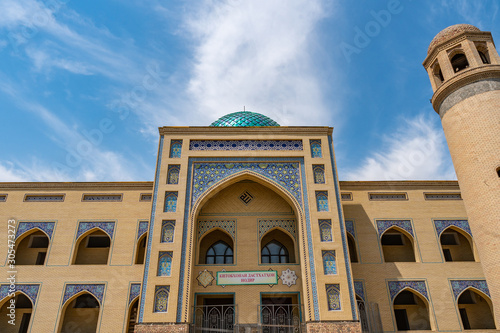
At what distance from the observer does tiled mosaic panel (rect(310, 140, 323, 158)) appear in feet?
38.8

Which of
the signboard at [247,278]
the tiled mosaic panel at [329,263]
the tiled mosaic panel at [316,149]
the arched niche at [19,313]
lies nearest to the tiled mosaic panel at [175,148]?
the signboard at [247,278]

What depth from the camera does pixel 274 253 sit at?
1193 centimetres

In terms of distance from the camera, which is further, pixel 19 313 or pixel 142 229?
pixel 142 229

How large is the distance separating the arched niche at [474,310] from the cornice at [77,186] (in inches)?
408

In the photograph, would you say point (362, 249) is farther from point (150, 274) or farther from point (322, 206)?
point (150, 274)

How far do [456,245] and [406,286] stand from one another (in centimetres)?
270

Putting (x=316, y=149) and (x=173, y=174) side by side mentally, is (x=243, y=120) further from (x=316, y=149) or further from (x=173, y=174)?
(x=173, y=174)

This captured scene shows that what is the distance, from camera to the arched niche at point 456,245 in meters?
12.4

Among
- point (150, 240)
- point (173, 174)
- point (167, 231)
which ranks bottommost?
point (150, 240)

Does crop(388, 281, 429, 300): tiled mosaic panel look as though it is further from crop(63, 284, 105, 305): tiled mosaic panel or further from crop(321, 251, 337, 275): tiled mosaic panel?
crop(63, 284, 105, 305): tiled mosaic panel

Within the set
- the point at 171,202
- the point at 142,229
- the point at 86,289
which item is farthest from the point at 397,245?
the point at 86,289

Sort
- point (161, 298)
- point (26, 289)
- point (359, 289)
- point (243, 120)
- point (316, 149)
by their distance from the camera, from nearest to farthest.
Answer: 1. point (161, 298)
2. point (26, 289)
3. point (359, 289)
4. point (316, 149)
5. point (243, 120)

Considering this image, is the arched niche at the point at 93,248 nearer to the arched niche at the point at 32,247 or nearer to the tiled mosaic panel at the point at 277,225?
the arched niche at the point at 32,247

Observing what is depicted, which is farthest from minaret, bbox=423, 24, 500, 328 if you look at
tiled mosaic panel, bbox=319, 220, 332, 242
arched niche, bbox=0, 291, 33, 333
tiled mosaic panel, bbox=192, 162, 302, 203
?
arched niche, bbox=0, 291, 33, 333
